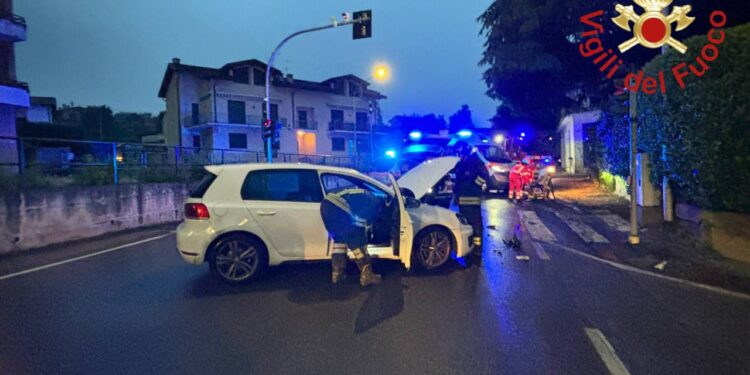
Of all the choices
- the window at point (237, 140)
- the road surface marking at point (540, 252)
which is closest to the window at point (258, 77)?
the window at point (237, 140)

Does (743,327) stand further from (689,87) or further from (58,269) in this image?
(58,269)

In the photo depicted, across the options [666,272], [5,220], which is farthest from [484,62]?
[5,220]

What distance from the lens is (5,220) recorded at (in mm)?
8789

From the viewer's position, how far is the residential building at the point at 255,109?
42.5 metres

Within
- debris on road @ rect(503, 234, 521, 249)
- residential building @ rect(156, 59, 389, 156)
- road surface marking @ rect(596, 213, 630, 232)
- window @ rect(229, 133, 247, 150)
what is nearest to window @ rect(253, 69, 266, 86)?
residential building @ rect(156, 59, 389, 156)

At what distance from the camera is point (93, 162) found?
11.7m

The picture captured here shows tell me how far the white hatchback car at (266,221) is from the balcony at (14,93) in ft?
64.3

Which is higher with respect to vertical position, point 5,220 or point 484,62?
point 484,62

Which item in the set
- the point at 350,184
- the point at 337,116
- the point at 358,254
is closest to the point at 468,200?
the point at 350,184

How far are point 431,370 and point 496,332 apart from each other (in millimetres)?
1066

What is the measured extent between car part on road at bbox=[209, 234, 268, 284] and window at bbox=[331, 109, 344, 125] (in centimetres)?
4508

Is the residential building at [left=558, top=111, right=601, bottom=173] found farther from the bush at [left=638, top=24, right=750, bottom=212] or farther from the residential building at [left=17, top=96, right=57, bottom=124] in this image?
the residential building at [left=17, top=96, right=57, bottom=124]

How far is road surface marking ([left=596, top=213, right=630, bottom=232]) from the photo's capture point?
10.5 metres

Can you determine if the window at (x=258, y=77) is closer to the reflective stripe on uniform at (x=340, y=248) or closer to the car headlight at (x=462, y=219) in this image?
the car headlight at (x=462, y=219)
